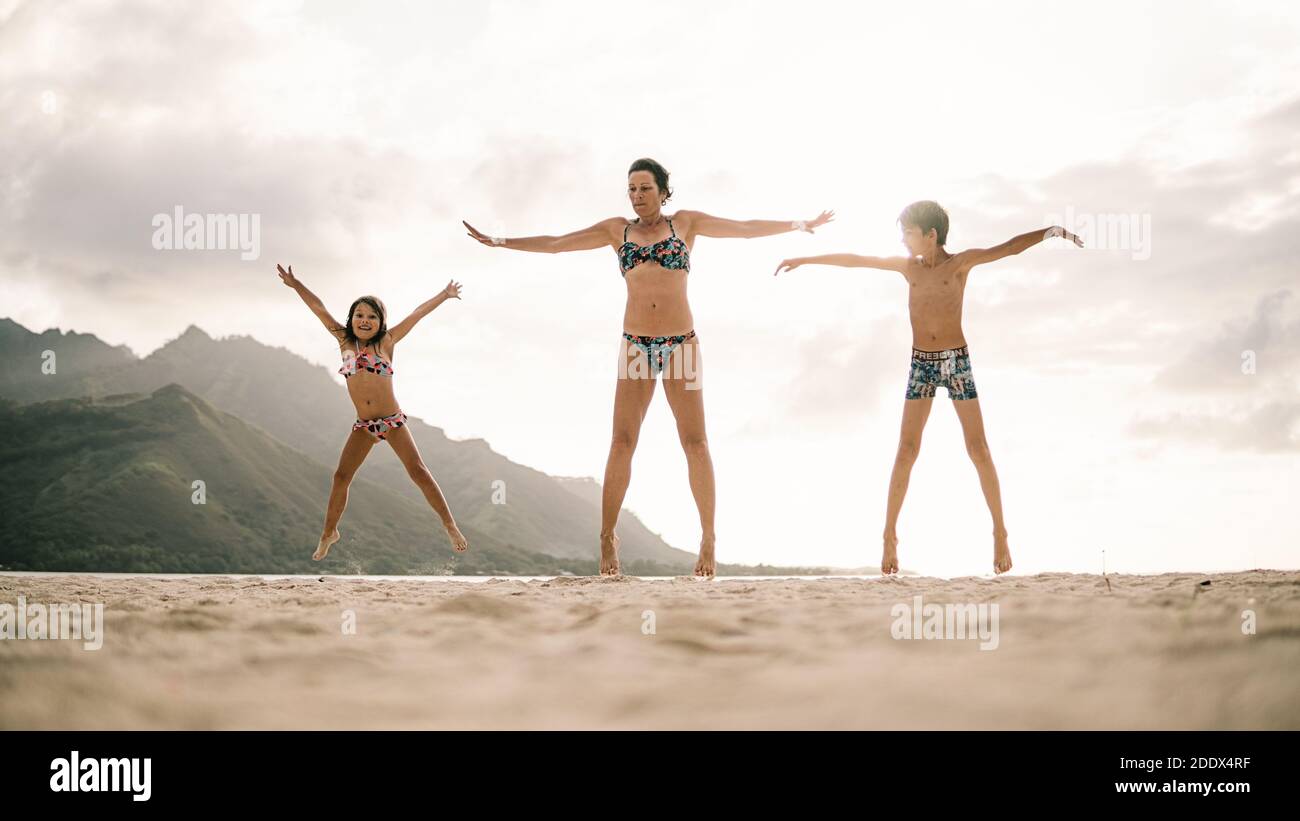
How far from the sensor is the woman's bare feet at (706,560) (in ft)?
20.0

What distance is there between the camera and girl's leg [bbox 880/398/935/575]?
691 cm

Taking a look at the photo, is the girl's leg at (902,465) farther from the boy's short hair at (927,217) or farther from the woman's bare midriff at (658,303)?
the woman's bare midriff at (658,303)

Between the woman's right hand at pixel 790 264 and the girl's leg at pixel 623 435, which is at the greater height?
the woman's right hand at pixel 790 264

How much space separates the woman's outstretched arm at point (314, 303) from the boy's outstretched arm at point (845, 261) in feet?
15.1

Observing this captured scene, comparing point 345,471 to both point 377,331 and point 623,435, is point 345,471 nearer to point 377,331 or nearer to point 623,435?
point 377,331

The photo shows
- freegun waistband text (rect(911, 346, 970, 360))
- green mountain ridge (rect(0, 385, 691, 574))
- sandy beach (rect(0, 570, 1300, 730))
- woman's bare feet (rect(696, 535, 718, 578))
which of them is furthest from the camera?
green mountain ridge (rect(0, 385, 691, 574))

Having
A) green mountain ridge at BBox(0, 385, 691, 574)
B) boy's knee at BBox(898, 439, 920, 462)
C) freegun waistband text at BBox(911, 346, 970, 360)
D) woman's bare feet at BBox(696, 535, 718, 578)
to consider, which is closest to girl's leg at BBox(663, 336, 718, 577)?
woman's bare feet at BBox(696, 535, 718, 578)

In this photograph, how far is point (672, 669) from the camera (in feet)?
7.61

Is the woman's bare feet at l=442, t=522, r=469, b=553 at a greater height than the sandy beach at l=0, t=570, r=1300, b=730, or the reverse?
the sandy beach at l=0, t=570, r=1300, b=730

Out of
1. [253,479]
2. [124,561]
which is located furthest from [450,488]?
[124,561]

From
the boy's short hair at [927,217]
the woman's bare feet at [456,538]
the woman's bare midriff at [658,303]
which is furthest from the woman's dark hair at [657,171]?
the woman's bare feet at [456,538]

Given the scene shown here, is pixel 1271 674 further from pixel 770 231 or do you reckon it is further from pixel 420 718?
pixel 770 231

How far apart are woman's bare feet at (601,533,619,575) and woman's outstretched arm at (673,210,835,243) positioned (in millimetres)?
2387

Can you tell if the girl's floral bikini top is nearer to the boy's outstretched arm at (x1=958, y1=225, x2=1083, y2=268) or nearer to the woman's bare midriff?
the woman's bare midriff
